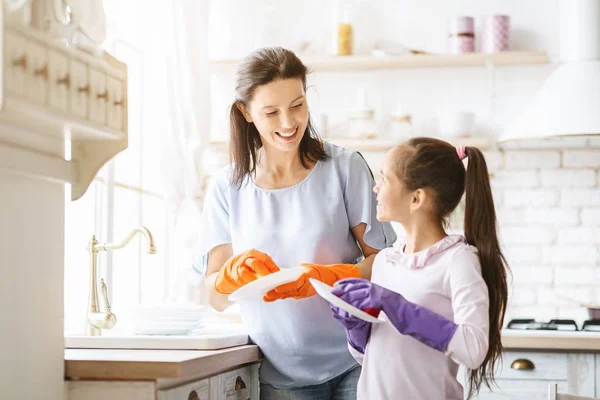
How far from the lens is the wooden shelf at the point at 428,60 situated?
3.84 metres

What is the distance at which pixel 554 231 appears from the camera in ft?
12.7

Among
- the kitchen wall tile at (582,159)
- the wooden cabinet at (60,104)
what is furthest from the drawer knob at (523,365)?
the wooden cabinet at (60,104)

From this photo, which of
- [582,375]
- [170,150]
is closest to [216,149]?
[170,150]

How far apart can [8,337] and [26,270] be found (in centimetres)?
12

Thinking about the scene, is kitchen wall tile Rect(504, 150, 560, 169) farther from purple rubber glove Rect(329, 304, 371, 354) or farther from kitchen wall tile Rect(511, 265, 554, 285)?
purple rubber glove Rect(329, 304, 371, 354)

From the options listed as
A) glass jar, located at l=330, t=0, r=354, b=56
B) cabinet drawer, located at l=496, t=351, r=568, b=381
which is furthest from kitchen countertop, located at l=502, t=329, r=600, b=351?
glass jar, located at l=330, t=0, r=354, b=56

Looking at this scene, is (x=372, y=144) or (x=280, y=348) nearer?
(x=280, y=348)

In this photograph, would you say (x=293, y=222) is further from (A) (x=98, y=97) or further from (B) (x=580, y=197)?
(B) (x=580, y=197)

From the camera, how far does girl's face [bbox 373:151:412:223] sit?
1.80 m

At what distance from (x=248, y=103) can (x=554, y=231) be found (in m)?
2.16

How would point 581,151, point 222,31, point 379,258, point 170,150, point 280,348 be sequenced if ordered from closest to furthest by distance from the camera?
1. point 379,258
2. point 280,348
3. point 170,150
4. point 581,151
5. point 222,31

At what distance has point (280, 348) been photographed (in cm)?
207

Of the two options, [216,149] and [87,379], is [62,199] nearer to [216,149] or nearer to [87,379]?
[87,379]

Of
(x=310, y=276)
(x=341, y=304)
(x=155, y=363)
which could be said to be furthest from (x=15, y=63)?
(x=310, y=276)
